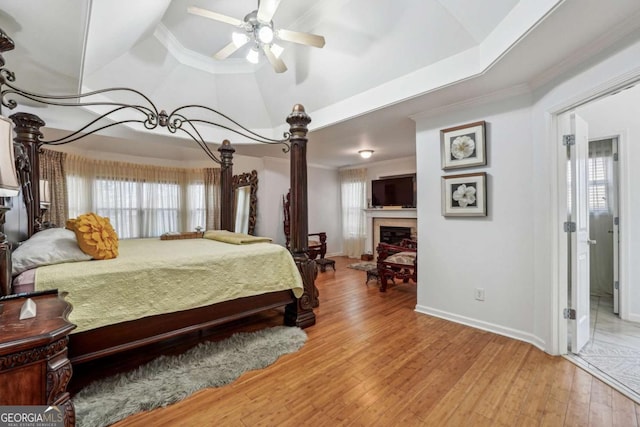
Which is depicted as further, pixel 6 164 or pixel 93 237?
pixel 93 237

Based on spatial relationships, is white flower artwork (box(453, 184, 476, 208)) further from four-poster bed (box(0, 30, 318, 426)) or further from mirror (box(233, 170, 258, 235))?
mirror (box(233, 170, 258, 235))

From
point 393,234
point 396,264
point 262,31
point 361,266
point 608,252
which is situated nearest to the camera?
point 262,31

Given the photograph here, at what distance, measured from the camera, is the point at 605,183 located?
3.54 m

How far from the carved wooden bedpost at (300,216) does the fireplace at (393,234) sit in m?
3.55

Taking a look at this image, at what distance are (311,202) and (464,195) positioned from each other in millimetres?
4100

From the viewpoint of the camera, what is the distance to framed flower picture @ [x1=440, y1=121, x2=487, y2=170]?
8.74 ft

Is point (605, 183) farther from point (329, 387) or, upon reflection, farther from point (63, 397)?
point (63, 397)

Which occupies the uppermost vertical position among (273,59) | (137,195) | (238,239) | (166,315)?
(273,59)

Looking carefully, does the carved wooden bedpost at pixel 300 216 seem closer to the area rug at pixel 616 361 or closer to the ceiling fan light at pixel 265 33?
the ceiling fan light at pixel 265 33

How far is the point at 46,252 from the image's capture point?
1.76 m

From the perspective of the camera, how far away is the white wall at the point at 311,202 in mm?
5617

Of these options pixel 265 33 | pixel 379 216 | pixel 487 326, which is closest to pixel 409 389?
pixel 487 326

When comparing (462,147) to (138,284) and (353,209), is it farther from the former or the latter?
(353,209)

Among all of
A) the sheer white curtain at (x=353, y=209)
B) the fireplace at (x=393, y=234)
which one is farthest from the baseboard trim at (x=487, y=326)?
the sheer white curtain at (x=353, y=209)
